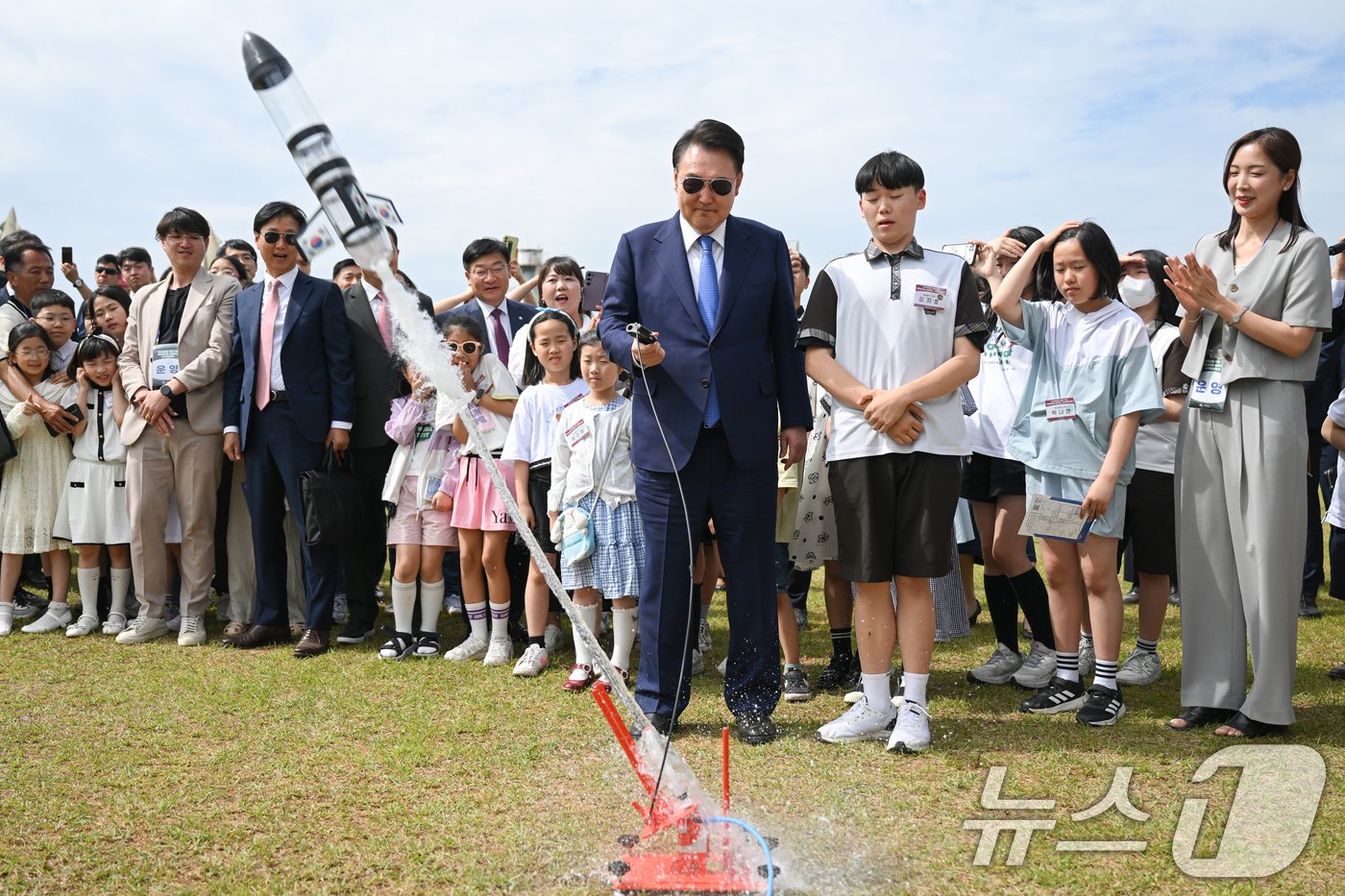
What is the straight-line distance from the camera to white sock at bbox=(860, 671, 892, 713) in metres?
4.18

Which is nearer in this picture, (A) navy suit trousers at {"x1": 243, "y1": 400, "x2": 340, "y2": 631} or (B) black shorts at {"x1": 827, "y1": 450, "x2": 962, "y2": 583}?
(B) black shorts at {"x1": 827, "y1": 450, "x2": 962, "y2": 583}

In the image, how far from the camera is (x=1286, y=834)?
10.3 ft

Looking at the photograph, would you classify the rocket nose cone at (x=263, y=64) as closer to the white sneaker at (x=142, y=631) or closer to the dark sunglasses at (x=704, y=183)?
the dark sunglasses at (x=704, y=183)

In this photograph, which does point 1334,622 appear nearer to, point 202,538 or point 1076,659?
point 1076,659

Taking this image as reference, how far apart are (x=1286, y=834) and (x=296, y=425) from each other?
509 centimetres

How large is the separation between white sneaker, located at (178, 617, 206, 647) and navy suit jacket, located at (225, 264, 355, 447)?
3.73 feet

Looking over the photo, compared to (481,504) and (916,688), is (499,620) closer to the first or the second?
(481,504)

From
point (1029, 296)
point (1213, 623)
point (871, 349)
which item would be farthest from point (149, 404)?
point (1213, 623)

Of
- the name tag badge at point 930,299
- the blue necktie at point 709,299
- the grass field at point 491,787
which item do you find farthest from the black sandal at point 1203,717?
the blue necktie at point 709,299

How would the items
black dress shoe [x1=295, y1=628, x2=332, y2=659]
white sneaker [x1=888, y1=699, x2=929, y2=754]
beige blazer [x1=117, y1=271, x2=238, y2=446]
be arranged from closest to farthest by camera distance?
white sneaker [x1=888, y1=699, x2=929, y2=754] < black dress shoe [x1=295, y1=628, x2=332, y2=659] < beige blazer [x1=117, y1=271, x2=238, y2=446]

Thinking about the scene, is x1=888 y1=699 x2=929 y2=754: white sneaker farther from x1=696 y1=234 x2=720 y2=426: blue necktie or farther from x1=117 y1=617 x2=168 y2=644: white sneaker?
x1=117 y1=617 x2=168 y2=644: white sneaker

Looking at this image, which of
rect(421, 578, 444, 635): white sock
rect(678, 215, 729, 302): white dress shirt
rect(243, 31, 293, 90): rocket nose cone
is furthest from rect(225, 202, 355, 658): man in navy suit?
rect(243, 31, 293, 90): rocket nose cone

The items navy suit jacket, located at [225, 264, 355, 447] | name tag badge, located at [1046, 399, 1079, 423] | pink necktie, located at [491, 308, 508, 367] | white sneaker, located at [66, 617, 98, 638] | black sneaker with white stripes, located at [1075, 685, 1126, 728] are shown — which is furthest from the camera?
pink necktie, located at [491, 308, 508, 367]

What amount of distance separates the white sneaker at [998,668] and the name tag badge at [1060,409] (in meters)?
1.30
